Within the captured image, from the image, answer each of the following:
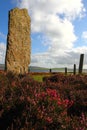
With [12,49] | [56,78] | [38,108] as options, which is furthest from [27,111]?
[12,49]

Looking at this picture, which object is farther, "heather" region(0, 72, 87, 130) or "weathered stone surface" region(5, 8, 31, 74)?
"weathered stone surface" region(5, 8, 31, 74)

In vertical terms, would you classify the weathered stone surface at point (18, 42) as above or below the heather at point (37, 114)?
above

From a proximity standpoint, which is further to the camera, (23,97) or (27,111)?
(23,97)

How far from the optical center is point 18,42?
20.1m

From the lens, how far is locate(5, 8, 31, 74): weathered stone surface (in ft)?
65.4

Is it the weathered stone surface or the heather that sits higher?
the weathered stone surface

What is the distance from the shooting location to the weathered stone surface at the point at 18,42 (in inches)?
785

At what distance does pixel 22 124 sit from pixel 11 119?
0.69 m

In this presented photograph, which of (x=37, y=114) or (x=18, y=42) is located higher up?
(x=18, y=42)

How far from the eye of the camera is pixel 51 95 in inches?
239

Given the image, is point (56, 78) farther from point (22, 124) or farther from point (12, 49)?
point (22, 124)

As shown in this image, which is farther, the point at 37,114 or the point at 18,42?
the point at 18,42

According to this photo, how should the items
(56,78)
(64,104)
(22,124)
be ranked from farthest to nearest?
(56,78) → (64,104) → (22,124)

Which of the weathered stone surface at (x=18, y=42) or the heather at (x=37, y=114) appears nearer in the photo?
the heather at (x=37, y=114)
